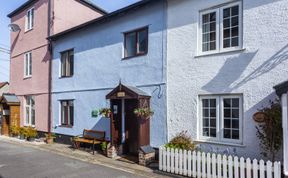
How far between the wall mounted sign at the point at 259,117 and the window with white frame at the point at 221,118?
0.58m

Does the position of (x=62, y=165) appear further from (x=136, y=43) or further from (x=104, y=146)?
(x=136, y=43)

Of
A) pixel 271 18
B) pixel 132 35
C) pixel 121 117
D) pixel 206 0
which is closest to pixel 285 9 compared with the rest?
pixel 271 18

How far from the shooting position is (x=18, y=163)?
10789 mm

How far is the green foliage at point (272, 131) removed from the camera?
7.38 meters

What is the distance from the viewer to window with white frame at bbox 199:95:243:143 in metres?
8.63

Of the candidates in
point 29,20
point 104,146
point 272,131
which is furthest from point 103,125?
point 29,20

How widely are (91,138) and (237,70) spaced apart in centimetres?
784

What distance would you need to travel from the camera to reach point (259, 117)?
7828 millimetres

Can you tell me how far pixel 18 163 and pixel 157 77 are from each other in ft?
20.8

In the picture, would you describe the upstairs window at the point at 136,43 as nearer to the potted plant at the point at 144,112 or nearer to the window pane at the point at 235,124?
the potted plant at the point at 144,112

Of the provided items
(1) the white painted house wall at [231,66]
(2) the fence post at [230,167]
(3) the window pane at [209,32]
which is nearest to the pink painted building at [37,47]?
(1) the white painted house wall at [231,66]

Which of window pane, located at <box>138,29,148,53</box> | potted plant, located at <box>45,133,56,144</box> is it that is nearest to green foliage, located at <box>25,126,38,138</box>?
potted plant, located at <box>45,133,56,144</box>

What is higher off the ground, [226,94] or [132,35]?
[132,35]

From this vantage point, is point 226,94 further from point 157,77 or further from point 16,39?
point 16,39
